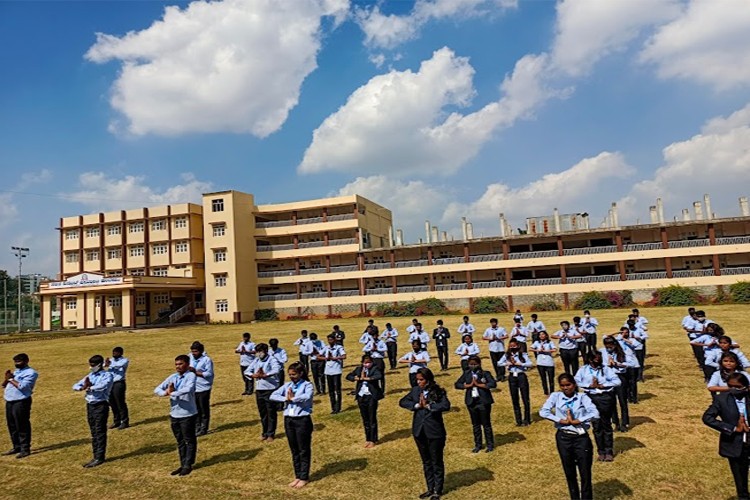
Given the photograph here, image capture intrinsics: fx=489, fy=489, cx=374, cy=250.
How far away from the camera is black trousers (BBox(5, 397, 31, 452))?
9.98 metres

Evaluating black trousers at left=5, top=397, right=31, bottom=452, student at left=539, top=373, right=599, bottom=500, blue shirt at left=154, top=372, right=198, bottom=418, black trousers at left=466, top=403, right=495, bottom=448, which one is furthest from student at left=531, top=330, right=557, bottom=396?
black trousers at left=5, top=397, right=31, bottom=452

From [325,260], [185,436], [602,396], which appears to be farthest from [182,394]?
[325,260]

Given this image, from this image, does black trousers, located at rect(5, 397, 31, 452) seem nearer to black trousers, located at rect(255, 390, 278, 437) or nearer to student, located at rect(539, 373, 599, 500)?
black trousers, located at rect(255, 390, 278, 437)

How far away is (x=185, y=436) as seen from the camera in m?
8.62

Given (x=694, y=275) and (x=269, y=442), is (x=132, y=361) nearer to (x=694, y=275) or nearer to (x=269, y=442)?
(x=269, y=442)

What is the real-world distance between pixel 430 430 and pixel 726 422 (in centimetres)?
381

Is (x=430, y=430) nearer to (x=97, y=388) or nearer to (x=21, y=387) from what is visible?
(x=97, y=388)

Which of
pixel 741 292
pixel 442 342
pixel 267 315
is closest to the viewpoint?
pixel 442 342

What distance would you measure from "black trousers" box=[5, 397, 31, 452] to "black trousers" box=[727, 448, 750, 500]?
1234 cm

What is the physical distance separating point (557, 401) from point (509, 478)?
186 centimetres

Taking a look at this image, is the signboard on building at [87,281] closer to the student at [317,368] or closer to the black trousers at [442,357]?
the student at [317,368]

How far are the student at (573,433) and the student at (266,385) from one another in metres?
5.64

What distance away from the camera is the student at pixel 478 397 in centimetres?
875

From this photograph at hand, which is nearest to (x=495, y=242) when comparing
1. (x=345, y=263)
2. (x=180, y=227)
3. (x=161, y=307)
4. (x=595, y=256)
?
(x=595, y=256)
